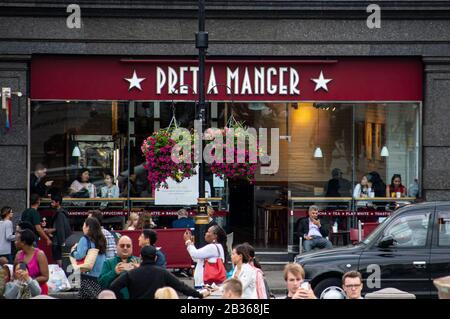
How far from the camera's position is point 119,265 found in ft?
39.3

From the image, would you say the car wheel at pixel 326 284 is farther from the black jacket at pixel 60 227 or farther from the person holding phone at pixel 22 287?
the black jacket at pixel 60 227

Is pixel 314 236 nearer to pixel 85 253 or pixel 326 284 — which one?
pixel 326 284

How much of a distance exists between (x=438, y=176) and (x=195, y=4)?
260 inches

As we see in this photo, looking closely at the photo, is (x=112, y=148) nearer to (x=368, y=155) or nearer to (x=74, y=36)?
(x=74, y=36)

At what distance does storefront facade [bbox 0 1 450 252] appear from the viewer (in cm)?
2189

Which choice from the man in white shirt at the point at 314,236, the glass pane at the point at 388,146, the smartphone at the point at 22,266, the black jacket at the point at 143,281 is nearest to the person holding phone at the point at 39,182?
the man in white shirt at the point at 314,236

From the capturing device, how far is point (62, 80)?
22047 mm

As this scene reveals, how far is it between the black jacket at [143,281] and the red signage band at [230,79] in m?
11.2

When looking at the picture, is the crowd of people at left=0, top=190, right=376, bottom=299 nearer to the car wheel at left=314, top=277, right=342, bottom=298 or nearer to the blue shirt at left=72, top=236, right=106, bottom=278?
the blue shirt at left=72, top=236, right=106, bottom=278

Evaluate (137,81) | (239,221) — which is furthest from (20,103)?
(239,221)

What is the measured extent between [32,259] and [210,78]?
10269 millimetres

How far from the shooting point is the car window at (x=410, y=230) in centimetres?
1474

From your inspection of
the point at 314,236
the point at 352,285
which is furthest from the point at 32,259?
the point at 314,236

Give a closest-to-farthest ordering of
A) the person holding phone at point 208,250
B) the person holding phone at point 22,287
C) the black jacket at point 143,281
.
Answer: the black jacket at point 143,281
the person holding phone at point 22,287
the person holding phone at point 208,250
